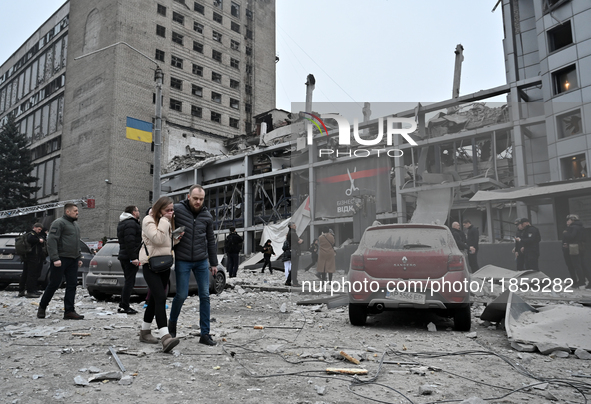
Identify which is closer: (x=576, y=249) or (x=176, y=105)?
(x=576, y=249)

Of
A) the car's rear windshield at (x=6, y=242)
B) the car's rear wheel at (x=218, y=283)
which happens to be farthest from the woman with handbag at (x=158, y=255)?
the car's rear windshield at (x=6, y=242)

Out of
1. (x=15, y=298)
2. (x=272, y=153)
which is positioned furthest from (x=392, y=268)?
(x=272, y=153)

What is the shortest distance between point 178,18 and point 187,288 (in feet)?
175

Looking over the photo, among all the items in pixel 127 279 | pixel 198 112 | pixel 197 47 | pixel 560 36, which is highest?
pixel 197 47

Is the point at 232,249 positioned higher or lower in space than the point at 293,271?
higher

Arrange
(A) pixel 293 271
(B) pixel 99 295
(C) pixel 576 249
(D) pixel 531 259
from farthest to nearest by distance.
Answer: (A) pixel 293 271 < (B) pixel 99 295 < (D) pixel 531 259 < (C) pixel 576 249

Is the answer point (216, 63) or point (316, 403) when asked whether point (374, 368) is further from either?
point (216, 63)

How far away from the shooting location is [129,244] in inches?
302

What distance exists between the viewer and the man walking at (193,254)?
5203 mm

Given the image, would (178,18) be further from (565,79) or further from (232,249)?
(232,249)

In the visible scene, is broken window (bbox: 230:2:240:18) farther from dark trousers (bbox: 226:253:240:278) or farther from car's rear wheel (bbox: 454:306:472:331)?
car's rear wheel (bbox: 454:306:472:331)

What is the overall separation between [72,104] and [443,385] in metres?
56.1

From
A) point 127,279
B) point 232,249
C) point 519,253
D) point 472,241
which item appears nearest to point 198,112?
point 232,249

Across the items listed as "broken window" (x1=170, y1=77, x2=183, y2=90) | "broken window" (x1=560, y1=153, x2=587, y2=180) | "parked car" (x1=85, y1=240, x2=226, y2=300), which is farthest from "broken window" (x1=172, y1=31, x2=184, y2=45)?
"broken window" (x1=560, y1=153, x2=587, y2=180)
